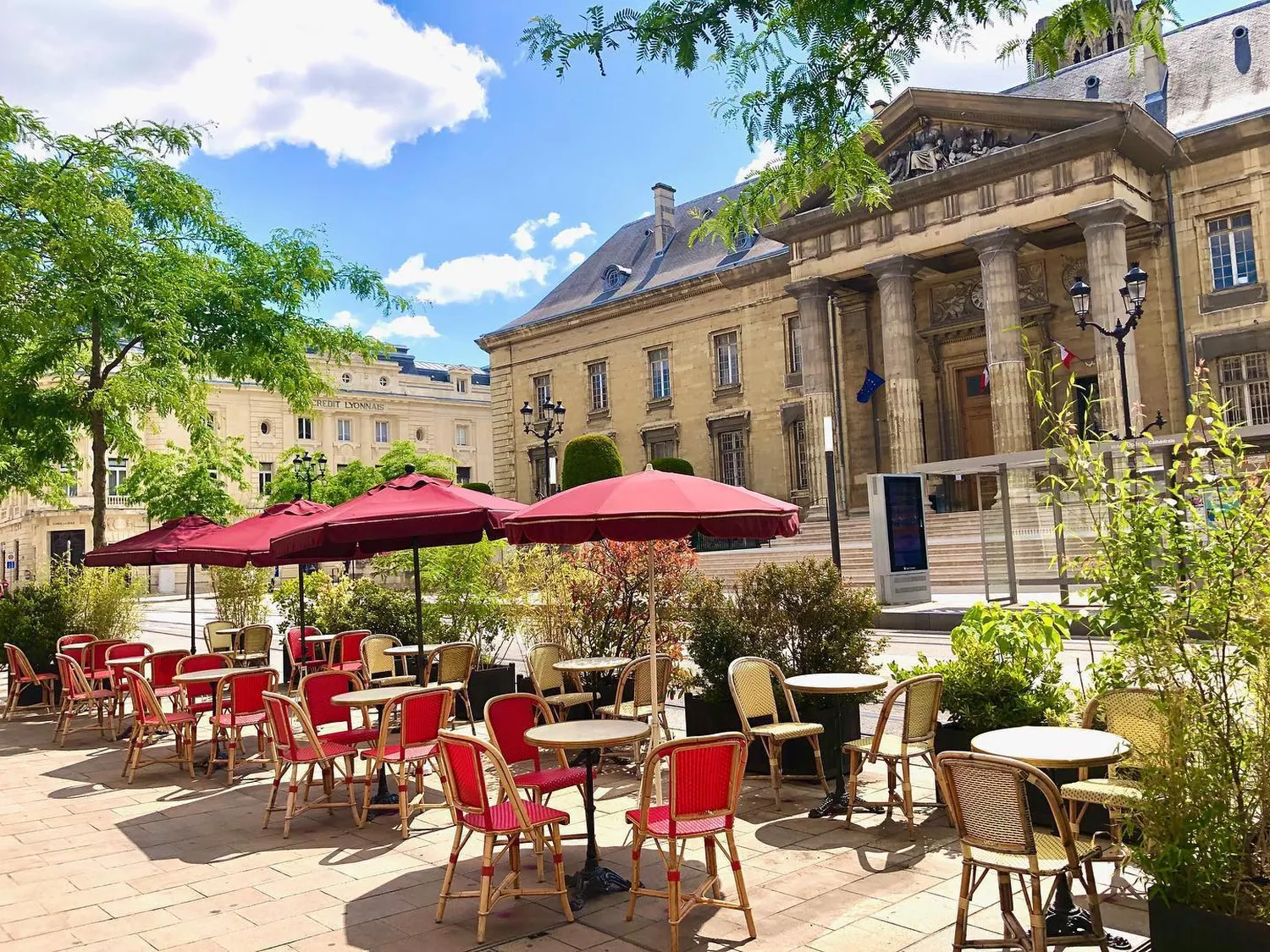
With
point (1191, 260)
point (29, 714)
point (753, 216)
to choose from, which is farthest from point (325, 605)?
point (1191, 260)

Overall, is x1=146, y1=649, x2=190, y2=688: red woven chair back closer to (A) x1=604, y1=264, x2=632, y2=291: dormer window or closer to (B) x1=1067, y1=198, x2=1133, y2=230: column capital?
(B) x1=1067, y1=198, x2=1133, y2=230: column capital

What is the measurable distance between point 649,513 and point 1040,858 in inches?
102

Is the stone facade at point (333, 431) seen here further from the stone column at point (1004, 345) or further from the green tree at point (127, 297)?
the green tree at point (127, 297)

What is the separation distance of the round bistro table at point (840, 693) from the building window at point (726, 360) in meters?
32.1

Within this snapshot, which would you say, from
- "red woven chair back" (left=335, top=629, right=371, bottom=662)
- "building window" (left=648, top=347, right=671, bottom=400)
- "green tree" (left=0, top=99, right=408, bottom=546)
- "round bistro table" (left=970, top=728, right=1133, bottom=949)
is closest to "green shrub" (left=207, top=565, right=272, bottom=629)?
"green tree" (left=0, top=99, right=408, bottom=546)

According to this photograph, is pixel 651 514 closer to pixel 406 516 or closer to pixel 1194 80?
pixel 406 516

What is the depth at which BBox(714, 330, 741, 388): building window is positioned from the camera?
39.3m

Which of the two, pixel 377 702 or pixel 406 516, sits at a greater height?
pixel 406 516

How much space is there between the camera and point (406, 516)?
25.0 ft

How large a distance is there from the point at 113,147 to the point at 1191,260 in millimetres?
25473

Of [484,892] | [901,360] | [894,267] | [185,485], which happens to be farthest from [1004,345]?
[185,485]

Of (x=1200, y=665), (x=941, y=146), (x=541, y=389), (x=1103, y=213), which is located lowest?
(x=1200, y=665)

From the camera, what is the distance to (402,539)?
32.7 feet

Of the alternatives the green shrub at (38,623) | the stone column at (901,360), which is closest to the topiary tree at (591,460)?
the stone column at (901,360)
